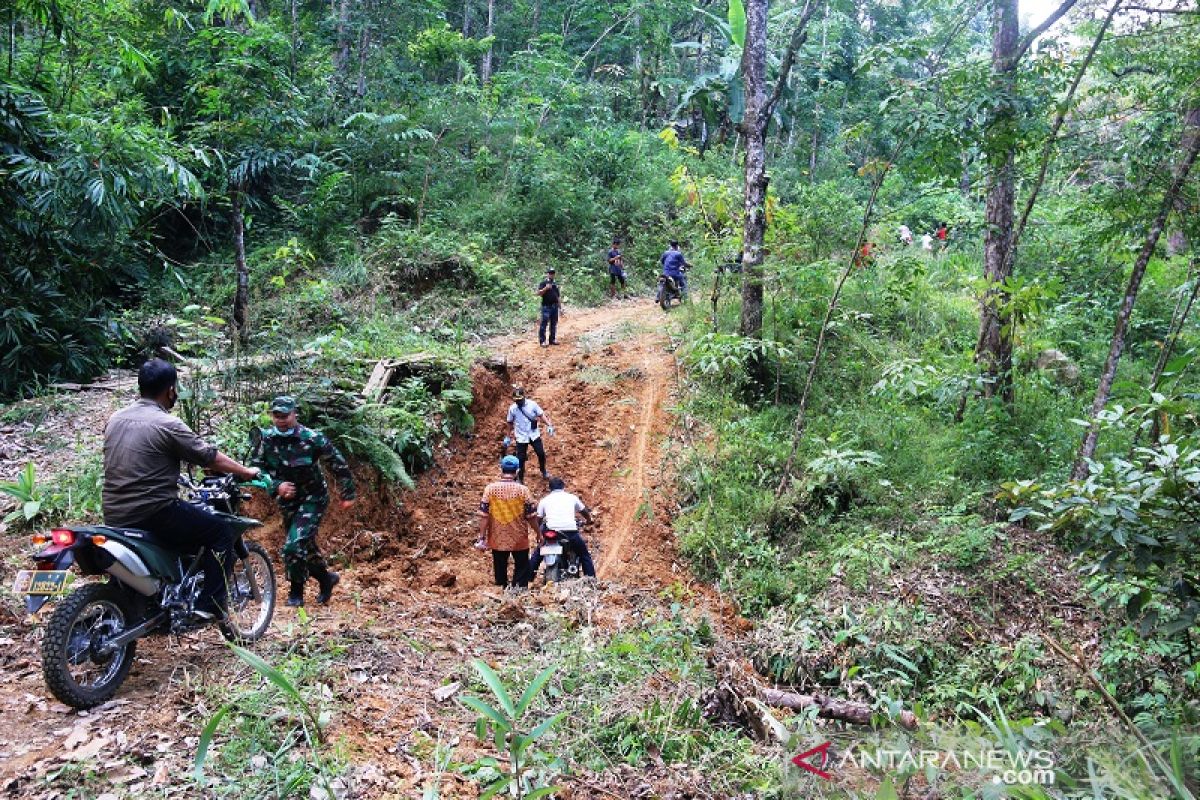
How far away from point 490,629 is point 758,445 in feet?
17.1

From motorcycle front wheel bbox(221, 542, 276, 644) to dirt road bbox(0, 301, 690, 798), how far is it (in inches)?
4.8

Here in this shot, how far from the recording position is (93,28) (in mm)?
10531

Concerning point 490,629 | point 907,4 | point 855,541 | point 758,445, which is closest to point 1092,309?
point 758,445

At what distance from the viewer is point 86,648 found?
12.9 ft

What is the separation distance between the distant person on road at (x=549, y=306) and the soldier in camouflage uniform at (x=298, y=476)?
838 cm

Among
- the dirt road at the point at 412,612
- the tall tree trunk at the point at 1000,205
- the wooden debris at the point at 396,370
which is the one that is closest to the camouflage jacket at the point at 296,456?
the dirt road at the point at 412,612

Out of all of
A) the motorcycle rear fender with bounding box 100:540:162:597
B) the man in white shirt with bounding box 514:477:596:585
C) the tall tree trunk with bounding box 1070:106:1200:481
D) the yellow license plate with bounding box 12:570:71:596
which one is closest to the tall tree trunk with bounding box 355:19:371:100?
the man in white shirt with bounding box 514:477:596:585

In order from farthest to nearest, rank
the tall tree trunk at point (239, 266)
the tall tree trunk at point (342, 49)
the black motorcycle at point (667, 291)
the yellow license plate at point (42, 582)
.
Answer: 1. the tall tree trunk at point (342, 49)
2. the black motorcycle at point (667, 291)
3. the tall tree trunk at point (239, 266)
4. the yellow license plate at point (42, 582)

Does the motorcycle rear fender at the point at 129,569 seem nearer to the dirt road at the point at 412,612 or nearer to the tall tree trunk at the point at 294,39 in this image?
the dirt road at the point at 412,612

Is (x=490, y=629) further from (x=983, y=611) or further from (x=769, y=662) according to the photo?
(x=983, y=611)

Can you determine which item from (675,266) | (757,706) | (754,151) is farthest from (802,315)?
(757,706)

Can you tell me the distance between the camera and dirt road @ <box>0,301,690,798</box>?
354cm

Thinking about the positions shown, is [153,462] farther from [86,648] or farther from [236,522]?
[86,648]

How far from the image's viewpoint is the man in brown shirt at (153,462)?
413 cm
